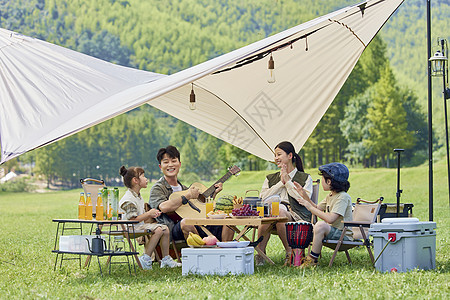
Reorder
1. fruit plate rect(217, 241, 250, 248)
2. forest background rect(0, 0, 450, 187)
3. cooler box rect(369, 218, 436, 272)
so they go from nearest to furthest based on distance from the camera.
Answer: cooler box rect(369, 218, 436, 272), fruit plate rect(217, 241, 250, 248), forest background rect(0, 0, 450, 187)

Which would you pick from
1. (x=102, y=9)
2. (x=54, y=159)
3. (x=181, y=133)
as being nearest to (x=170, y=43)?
(x=102, y=9)

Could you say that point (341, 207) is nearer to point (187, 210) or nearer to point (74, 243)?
point (187, 210)

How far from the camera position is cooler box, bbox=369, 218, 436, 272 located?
4.54m

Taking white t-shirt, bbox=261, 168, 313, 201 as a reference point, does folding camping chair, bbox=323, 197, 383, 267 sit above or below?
below

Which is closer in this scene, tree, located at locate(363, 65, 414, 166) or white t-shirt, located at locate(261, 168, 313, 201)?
white t-shirt, located at locate(261, 168, 313, 201)

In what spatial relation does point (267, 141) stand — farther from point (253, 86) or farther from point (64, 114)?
point (64, 114)

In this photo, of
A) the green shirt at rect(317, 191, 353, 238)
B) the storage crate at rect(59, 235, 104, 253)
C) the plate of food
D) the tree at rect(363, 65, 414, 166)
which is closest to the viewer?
the storage crate at rect(59, 235, 104, 253)

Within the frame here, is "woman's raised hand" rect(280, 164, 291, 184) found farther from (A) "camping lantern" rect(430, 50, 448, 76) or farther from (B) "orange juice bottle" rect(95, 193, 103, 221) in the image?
(A) "camping lantern" rect(430, 50, 448, 76)

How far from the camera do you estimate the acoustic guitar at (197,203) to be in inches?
213

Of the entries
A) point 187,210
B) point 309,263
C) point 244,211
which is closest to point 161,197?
point 187,210

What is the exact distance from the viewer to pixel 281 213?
5336 millimetres

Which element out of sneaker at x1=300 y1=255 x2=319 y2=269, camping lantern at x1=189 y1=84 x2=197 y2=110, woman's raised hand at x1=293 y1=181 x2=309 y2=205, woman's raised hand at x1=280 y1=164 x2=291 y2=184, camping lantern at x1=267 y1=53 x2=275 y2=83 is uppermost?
camping lantern at x1=267 y1=53 x2=275 y2=83

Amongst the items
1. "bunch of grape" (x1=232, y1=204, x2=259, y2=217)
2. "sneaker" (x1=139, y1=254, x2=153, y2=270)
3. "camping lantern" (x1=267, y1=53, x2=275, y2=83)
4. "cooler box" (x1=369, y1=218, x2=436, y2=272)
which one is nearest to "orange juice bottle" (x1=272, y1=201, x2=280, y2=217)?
"bunch of grape" (x1=232, y1=204, x2=259, y2=217)

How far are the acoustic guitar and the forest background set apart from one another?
2840 centimetres
